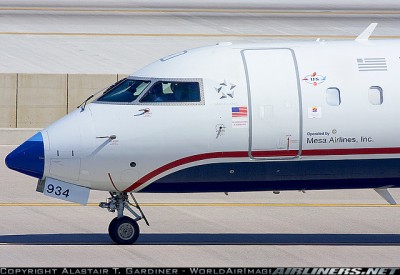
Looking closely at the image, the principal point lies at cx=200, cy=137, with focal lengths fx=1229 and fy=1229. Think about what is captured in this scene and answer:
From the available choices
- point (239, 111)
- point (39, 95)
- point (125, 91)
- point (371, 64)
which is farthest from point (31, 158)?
point (39, 95)

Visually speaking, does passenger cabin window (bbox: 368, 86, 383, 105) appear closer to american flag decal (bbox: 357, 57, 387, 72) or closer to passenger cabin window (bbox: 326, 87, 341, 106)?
american flag decal (bbox: 357, 57, 387, 72)

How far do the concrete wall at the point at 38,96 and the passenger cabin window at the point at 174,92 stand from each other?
13.2 metres

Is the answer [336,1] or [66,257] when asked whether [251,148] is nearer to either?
[66,257]

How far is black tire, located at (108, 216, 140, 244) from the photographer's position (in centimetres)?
2033

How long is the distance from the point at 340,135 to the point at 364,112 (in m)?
0.56

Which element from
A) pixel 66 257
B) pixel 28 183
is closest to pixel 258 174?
pixel 66 257

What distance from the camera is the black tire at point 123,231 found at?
2033 cm

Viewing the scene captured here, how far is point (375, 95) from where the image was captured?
2034cm

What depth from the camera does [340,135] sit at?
20.1 metres

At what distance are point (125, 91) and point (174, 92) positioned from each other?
81cm

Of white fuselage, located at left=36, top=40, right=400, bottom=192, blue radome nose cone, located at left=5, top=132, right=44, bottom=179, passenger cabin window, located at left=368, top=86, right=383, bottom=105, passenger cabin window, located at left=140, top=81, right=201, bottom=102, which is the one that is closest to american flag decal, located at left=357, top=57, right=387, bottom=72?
white fuselage, located at left=36, top=40, right=400, bottom=192

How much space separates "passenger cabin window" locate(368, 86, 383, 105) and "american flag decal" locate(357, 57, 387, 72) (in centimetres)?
34

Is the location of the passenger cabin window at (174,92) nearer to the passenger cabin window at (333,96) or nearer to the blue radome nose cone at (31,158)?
the blue radome nose cone at (31,158)

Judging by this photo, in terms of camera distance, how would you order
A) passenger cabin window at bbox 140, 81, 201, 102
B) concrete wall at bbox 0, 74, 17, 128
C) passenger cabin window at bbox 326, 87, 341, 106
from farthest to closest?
concrete wall at bbox 0, 74, 17, 128, passenger cabin window at bbox 326, 87, 341, 106, passenger cabin window at bbox 140, 81, 201, 102
